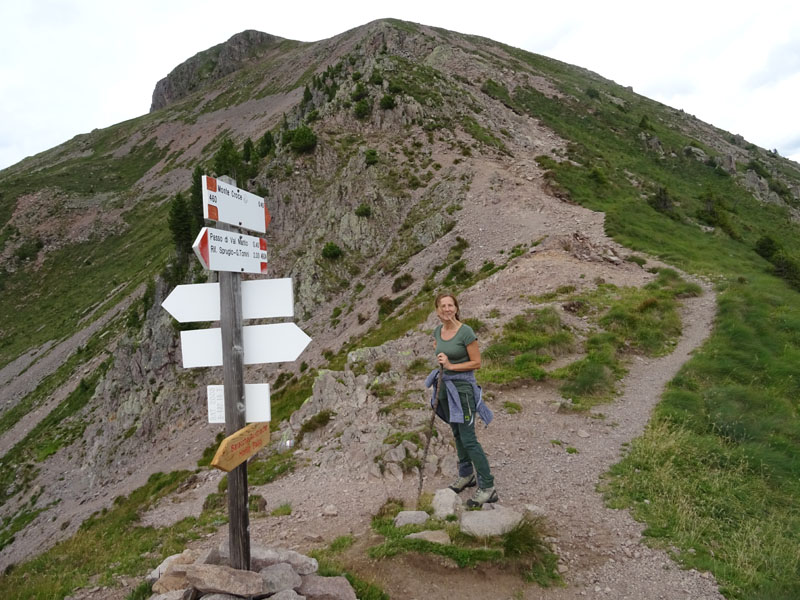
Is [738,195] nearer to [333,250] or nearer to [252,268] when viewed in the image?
[333,250]

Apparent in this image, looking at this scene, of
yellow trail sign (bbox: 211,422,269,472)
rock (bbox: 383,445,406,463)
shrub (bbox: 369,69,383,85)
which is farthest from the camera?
shrub (bbox: 369,69,383,85)

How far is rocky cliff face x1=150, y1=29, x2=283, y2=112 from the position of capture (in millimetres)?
151750

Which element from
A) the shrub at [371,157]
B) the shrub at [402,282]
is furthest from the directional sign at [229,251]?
the shrub at [371,157]

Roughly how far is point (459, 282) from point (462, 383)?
16.8m

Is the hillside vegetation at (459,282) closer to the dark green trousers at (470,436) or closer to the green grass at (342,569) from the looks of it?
the dark green trousers at (470,436)

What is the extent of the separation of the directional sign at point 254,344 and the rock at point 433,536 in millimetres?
3341

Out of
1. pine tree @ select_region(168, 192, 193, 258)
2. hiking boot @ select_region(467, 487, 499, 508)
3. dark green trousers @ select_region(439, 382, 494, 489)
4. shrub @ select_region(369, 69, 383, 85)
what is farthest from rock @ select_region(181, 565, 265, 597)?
shrub @ select_region(369, 69, 383, 85)

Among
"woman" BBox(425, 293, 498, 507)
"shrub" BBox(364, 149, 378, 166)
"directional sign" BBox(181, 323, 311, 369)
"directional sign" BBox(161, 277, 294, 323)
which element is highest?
"shrub" BBox(364, 149, 378, 166)

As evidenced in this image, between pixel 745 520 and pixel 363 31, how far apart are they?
121231mm

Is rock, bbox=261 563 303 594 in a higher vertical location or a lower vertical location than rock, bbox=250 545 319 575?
higher

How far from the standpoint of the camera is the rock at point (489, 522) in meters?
5.62

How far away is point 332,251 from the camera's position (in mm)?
33188

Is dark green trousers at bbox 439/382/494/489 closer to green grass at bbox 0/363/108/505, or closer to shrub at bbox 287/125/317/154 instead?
shrub at bbox 287/125/317/154

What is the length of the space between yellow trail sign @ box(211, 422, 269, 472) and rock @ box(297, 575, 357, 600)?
1.72 meters
